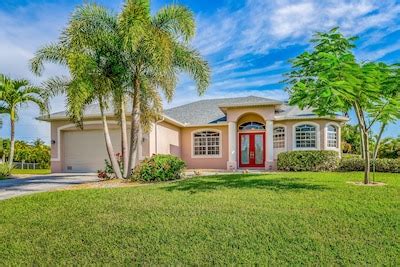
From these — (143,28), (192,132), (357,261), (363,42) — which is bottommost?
(357,261)

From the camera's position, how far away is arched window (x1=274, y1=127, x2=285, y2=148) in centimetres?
2069

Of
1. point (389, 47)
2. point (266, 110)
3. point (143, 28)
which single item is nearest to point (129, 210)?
point (143, 28)

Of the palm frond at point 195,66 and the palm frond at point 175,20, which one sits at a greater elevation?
the palm frond at point 175,20

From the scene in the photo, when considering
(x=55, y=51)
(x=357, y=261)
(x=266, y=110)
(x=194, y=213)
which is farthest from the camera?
(x=266, y=110)

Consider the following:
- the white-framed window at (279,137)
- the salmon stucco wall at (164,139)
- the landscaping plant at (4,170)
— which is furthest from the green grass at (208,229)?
the landscaping plant at (4,170)

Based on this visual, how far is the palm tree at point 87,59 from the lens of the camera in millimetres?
12188

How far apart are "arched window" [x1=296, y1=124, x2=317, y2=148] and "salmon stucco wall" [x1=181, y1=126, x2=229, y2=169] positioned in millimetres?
4871

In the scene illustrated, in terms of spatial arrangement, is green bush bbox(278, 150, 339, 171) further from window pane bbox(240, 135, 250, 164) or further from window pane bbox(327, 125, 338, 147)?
window pane bbox(240, 135, 250, 164)

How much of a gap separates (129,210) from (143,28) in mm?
7640

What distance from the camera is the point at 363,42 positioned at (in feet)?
37.8

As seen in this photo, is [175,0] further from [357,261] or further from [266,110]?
[357,261]

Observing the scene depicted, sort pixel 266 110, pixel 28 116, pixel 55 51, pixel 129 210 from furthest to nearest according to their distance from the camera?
pixel 28 116
pixel 266 110
pixel 55 51
pixel 129 210

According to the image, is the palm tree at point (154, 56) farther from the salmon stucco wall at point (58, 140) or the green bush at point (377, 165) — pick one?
the green bush at point (377, 165)

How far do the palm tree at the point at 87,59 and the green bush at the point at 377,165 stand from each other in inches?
500
